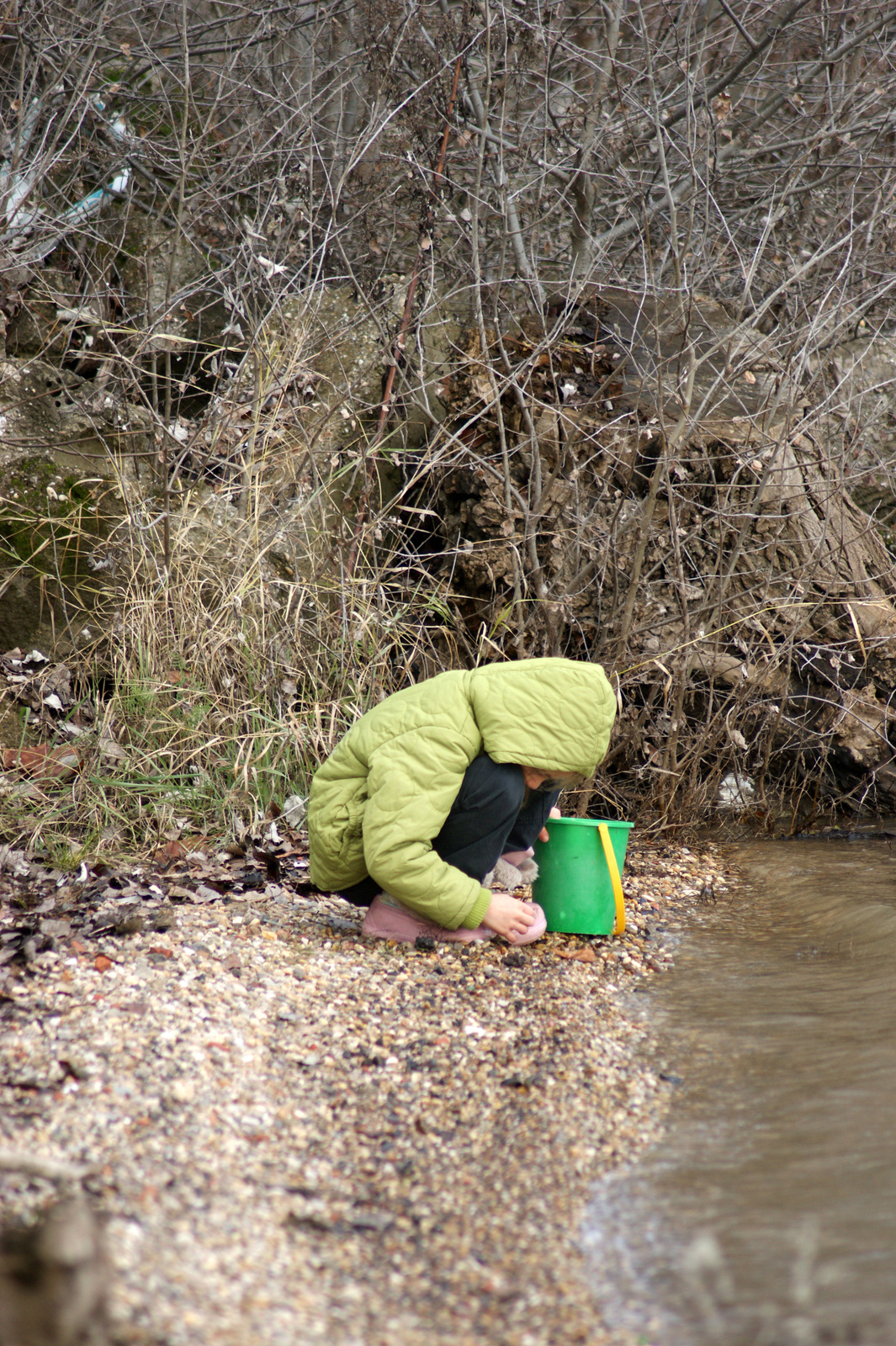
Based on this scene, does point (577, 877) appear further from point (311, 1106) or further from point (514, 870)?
point (311, 1106)

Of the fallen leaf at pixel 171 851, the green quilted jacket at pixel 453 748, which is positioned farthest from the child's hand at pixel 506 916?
the fallen leaf at pixel 171 851

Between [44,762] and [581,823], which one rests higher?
[581,823]

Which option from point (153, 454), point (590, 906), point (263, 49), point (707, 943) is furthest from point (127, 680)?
point (263, 49)

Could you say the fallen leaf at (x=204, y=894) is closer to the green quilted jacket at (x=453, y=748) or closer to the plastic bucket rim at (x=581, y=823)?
the green quilted jacket at (x=453, y=748)

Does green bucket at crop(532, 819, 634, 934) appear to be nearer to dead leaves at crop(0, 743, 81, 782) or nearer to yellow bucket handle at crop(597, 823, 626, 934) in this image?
yellow bucket handle at crop(597, 823, 626, 934)

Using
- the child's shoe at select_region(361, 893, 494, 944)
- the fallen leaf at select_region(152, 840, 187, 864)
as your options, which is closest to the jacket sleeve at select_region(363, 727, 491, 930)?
the child's shoe at select_region(361, 893, 494, 944)

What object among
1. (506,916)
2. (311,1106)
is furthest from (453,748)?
(311,1106)

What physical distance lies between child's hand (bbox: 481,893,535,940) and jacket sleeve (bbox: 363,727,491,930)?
20cm

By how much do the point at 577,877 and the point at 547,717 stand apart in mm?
730

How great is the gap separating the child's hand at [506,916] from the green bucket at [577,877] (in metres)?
0.27

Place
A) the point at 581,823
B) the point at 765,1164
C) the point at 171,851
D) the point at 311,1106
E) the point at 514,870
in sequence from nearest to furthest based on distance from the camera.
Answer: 1. the point at 765,1164
2. the point at 311,1106
3. the point at 581,823
4. the point at 514,870
5. the point at 171,851

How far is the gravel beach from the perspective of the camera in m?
1.63

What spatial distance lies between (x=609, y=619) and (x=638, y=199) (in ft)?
7.94

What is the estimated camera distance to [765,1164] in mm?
2066
